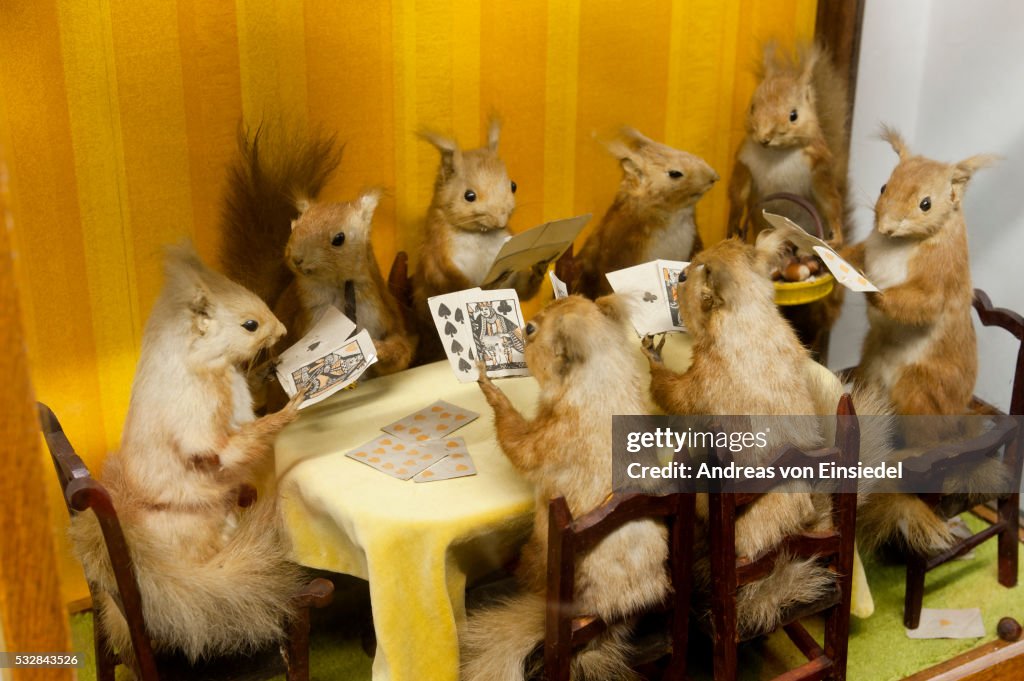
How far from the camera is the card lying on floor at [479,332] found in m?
1.97

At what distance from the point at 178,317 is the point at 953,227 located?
1635 millimetres

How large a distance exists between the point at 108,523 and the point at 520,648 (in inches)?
28.2

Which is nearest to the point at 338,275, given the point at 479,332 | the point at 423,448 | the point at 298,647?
the point at 479,332

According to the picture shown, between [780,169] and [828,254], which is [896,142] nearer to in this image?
[780,169]

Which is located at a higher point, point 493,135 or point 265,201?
point 493,135

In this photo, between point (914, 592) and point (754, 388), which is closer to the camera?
point (754, 388)

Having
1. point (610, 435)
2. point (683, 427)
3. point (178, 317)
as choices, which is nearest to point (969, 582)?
point (683, 427)

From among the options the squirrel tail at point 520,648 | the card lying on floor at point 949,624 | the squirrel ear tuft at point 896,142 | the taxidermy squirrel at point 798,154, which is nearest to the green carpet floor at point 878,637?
the card lying on floor at point 949,624

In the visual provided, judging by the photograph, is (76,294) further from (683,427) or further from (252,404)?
(683,427)

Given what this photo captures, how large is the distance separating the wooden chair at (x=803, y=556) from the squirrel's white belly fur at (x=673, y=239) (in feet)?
2.39

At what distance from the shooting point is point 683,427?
1836mm

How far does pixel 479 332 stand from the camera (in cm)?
200

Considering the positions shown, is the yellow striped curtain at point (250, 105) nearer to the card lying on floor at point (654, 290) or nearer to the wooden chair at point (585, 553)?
the card lying on floor at point (654, 290)

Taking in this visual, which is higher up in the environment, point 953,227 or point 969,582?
point 953,227
